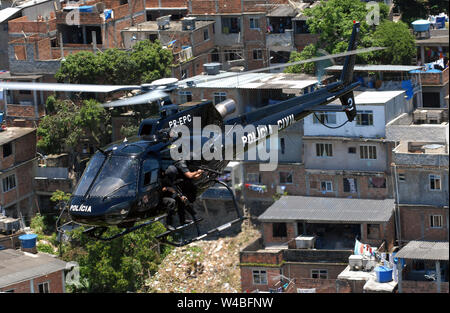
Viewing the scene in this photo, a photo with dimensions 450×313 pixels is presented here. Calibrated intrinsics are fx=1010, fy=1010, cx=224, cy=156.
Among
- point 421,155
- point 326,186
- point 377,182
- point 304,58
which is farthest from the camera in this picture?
point 304,58

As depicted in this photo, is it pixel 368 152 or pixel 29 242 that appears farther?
pixel 368 152

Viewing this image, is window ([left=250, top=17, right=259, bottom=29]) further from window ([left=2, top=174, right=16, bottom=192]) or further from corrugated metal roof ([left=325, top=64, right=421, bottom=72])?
window ([left=2, top=174, right=16, bottom=192])

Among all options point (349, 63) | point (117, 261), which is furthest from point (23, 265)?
point (349, 63)

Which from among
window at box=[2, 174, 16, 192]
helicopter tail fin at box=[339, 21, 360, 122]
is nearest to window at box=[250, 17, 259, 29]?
window at box=[2, 174, 16, 192]

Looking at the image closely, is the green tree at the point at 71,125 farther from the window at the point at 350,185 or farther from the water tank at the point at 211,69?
the window at the point at 350,185

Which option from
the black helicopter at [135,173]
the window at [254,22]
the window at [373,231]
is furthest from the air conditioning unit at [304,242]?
the black helicopter at [135,173]

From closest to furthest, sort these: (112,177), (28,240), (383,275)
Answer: (112,177) < (383,275) < (28,240)

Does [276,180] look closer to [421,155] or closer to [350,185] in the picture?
[350,185]

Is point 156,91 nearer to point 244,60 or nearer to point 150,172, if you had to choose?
point 150,172
